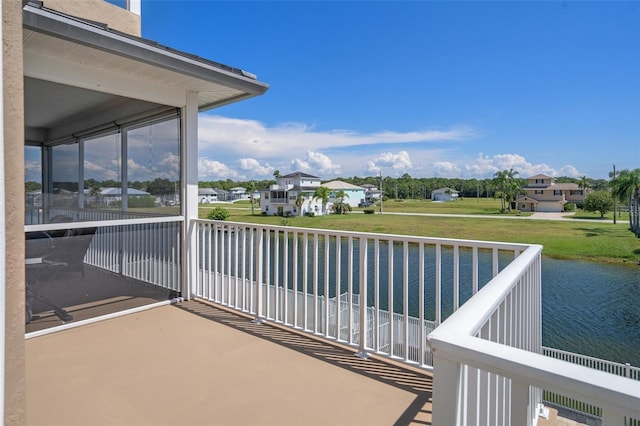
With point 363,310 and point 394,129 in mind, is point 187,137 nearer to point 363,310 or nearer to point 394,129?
point 363,310

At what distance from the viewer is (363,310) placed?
2.88 m

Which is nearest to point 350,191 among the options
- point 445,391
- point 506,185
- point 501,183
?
point 501,183

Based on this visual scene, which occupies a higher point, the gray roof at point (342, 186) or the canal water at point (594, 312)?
the gray roof at point (342, 186)

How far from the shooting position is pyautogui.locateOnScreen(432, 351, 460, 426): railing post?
0.82 m

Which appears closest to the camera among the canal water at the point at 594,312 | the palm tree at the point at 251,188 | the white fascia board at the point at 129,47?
the white fascia board at the point at 129,47

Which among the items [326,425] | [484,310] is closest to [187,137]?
[326,425]

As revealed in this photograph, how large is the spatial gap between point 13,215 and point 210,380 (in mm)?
2050

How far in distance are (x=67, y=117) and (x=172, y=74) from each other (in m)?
1.02

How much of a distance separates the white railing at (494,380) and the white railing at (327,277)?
4.87 ft

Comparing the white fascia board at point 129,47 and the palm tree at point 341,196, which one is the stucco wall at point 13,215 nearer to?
the white fascia board at point 129,47

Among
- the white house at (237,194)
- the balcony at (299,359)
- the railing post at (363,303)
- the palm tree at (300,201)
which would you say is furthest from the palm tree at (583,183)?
the railing post at (363,303)

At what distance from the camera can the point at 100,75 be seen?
3445 millimetres

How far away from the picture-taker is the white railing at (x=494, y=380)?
68 centimetres

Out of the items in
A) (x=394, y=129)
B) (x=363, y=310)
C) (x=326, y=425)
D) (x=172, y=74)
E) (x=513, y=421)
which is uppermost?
(x=394, y=129)
